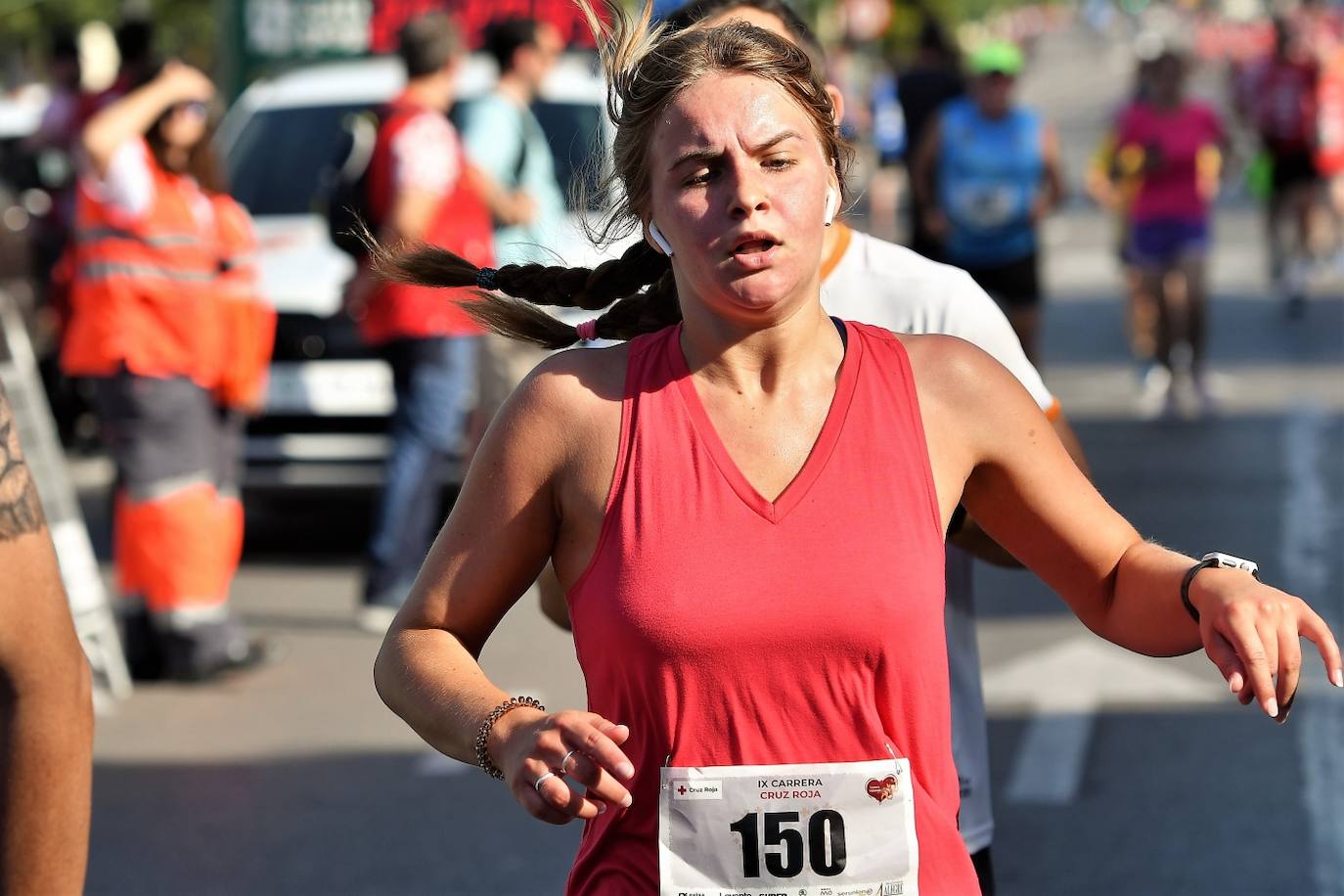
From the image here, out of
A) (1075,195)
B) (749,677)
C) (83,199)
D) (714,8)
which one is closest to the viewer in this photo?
(749,677)

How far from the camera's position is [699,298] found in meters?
2.59

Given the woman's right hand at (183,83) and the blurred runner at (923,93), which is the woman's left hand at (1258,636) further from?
the blurred runner at (923,93)

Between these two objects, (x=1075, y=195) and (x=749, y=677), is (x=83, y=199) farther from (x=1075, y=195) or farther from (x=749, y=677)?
(x=1075, y=195)

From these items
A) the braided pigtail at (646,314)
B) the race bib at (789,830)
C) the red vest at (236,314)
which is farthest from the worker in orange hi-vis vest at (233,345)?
the race bib at (789,830)

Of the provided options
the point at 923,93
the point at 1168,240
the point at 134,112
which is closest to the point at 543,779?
the point at 134,112

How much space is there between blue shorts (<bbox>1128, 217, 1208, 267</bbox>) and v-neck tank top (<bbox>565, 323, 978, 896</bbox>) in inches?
430

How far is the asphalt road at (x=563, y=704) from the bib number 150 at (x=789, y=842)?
9.45 feet

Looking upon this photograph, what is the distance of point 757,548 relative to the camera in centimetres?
244

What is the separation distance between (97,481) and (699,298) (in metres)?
10.3

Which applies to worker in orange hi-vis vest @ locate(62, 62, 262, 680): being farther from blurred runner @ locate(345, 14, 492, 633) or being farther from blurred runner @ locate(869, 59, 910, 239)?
blurred runner @ locate(869, 59, 910, 239)

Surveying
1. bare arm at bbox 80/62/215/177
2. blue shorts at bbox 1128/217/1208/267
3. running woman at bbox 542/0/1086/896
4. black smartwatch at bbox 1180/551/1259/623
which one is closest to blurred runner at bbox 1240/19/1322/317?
blue shorts at bbox 1128/217/1208/267

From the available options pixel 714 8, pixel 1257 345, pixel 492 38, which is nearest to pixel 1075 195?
pixel 1257 345

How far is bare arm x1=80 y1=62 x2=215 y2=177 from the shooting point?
7184mm

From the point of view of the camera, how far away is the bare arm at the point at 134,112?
283 inches
